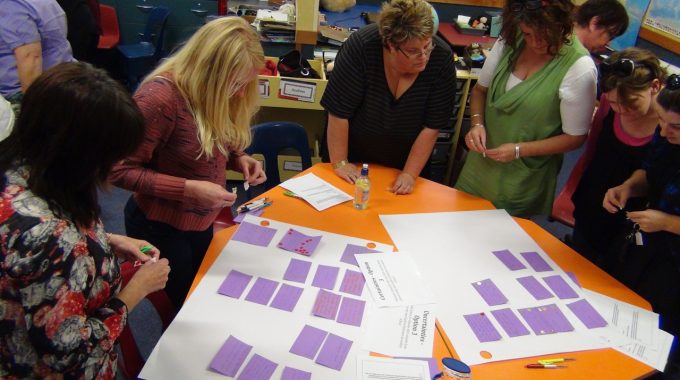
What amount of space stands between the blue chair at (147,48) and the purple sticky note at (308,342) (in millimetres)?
3472

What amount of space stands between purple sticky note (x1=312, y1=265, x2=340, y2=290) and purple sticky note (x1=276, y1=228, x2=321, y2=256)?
9 cm

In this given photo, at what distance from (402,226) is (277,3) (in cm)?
260

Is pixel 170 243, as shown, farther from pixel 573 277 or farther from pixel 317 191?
pixel 573 277

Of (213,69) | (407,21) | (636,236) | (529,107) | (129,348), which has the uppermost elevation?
(407,21)

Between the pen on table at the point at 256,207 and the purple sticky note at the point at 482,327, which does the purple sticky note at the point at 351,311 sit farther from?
the pen on table at the point at 256,207

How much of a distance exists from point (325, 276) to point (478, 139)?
0.96 m

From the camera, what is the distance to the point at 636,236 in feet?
5.98

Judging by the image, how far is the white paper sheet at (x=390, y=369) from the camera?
125 centimetres

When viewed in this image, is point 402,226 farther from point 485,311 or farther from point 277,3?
point 277,3

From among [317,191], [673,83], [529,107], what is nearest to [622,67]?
[673,83]

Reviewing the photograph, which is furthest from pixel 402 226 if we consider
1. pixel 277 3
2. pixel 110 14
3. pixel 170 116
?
pixel 110 14

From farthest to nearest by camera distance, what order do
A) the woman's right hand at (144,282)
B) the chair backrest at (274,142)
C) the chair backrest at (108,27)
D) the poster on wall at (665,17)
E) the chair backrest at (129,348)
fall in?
the chair backrest at (108,27) < the poster on wall at (665,17) < the chair backrest at (274,142) < the chair backrest at (129,348) < the woman's right hand at (144,282)

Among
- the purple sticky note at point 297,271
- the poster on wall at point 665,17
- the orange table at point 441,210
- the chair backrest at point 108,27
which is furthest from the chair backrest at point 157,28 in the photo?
the poster on wall at point 665,17

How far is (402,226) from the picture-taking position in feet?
6.15
